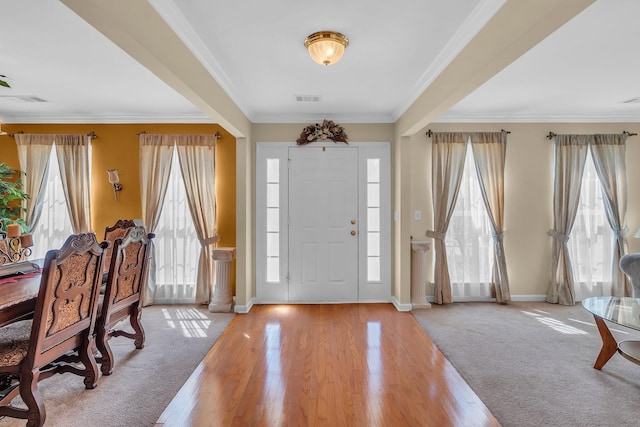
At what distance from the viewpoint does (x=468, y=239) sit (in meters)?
4.66

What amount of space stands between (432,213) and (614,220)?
242 centimetres

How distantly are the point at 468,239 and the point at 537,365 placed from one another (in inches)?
80.8

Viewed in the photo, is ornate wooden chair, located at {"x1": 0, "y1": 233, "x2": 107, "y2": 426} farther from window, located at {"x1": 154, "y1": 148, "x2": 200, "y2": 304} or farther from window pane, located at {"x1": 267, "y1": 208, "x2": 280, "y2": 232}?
window pane, located at {"x1": 267, "y1": 208, "x2": 280, "y2": 232}

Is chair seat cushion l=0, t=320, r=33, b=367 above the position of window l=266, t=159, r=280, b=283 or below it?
below

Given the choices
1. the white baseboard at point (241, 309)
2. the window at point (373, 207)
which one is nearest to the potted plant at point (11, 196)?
the white baseboard at point (241, 309)

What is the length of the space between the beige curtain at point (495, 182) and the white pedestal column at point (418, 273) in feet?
3.31

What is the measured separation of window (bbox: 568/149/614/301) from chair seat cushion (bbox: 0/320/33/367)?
5865 millimetres

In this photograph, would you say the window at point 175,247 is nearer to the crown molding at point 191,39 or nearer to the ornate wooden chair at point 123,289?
the ornate wooden chair at point 123,289

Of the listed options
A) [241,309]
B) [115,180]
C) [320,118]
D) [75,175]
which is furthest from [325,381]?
[75,175]

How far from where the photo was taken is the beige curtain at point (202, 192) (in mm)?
4504

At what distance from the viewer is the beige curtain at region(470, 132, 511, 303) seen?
456 centimetres

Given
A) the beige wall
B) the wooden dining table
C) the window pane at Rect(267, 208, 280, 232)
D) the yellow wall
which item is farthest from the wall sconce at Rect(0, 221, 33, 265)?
the beige wall

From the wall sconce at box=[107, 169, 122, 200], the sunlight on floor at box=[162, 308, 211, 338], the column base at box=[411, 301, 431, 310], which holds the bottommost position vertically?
the sunlight on floor at box=[162, 308, 211, 338]

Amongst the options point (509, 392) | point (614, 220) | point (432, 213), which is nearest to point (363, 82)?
point (432, 213)
